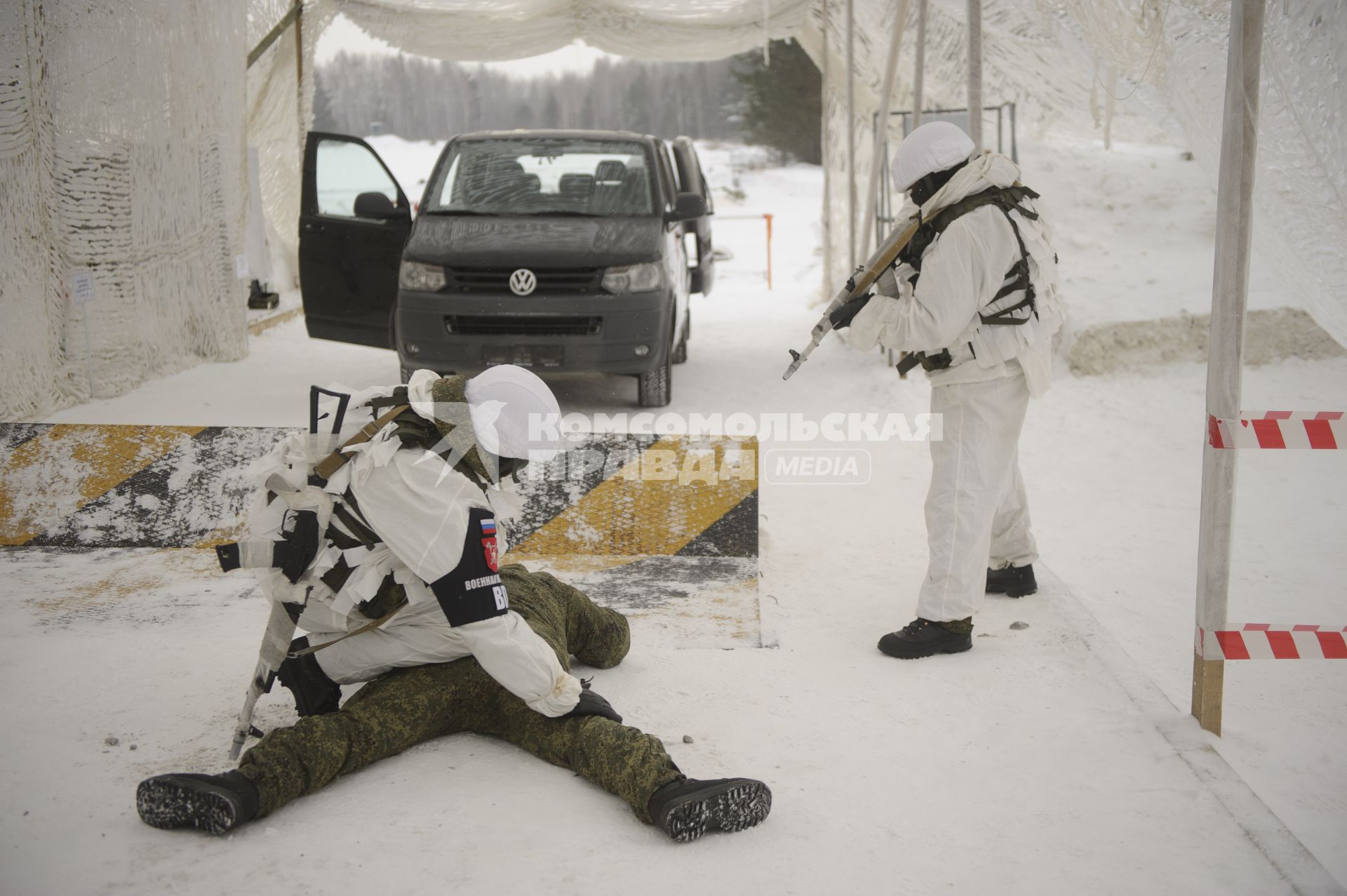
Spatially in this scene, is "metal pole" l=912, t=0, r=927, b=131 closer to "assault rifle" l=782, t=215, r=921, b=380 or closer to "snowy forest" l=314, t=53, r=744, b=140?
"assault rifle" l=782, t=215, r=921, b=380

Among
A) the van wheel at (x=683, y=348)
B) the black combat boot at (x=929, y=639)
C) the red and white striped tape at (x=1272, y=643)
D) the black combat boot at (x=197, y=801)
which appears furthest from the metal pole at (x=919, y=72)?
the black combat boot at (x=197, y=801)

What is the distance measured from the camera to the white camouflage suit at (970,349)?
11.8ft

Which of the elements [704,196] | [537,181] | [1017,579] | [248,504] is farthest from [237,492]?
[704,196]

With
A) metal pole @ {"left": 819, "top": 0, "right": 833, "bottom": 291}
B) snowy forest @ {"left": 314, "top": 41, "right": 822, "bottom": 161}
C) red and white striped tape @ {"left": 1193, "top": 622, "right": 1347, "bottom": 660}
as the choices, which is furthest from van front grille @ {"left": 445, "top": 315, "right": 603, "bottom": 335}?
snowy forest @ {"left": 314, "top": 41, "right": 822, "bottom": 161}

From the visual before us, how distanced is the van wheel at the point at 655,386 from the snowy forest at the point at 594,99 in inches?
617

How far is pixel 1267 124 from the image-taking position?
362 centimetres

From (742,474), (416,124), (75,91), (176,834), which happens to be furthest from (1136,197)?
(416,124)

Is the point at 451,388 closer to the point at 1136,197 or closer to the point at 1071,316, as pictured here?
the point at 1071,316

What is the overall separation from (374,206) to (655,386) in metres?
2.16

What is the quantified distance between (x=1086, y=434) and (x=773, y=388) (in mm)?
2221

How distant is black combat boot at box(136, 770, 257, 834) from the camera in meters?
2.44

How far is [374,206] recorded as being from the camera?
7113mm

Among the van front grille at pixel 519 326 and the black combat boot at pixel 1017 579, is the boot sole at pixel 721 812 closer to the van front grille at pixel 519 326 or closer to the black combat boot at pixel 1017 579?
the black combat boot at pixel 1017 579

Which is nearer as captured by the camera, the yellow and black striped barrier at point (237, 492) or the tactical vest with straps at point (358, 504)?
the tactical vest with straps at point (358, 504)
